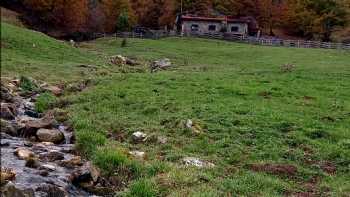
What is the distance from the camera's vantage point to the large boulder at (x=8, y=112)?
2228 centimetres

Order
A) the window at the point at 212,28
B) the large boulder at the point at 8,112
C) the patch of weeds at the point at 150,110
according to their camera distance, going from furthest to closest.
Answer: the window at the point at 212,28, the patch of weeds at the point at 150,110, the large boulder at the point at 8,112

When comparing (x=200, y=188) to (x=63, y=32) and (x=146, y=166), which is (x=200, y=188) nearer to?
(x=146, y=166)

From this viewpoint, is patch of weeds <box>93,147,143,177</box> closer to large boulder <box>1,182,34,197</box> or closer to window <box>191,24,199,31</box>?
large boulder <box>1,182,34,197</box>

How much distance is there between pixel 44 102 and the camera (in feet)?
90.0

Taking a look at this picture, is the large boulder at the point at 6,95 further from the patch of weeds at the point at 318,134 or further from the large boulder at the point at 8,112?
the patch of weeds at the point at 318,134

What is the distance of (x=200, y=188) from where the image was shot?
46.5 feet

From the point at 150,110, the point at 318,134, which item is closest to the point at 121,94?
the point at 150,110

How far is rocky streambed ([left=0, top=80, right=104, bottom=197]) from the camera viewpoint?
13461 millimetres

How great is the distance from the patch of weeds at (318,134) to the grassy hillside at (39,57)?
2011cm

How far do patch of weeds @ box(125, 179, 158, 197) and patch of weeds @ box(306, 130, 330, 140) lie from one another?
386 inches

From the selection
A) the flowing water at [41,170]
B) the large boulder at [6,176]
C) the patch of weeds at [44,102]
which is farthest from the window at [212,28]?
the large boulder at [6,176]

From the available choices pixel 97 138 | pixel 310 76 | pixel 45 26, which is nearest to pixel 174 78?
pixel 310 76

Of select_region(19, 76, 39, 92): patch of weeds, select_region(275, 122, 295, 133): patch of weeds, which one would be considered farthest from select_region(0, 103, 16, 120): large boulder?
select_region(275, 122, 295, 133): patch of weeds

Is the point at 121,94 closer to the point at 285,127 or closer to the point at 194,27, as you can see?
the point at 285,127
